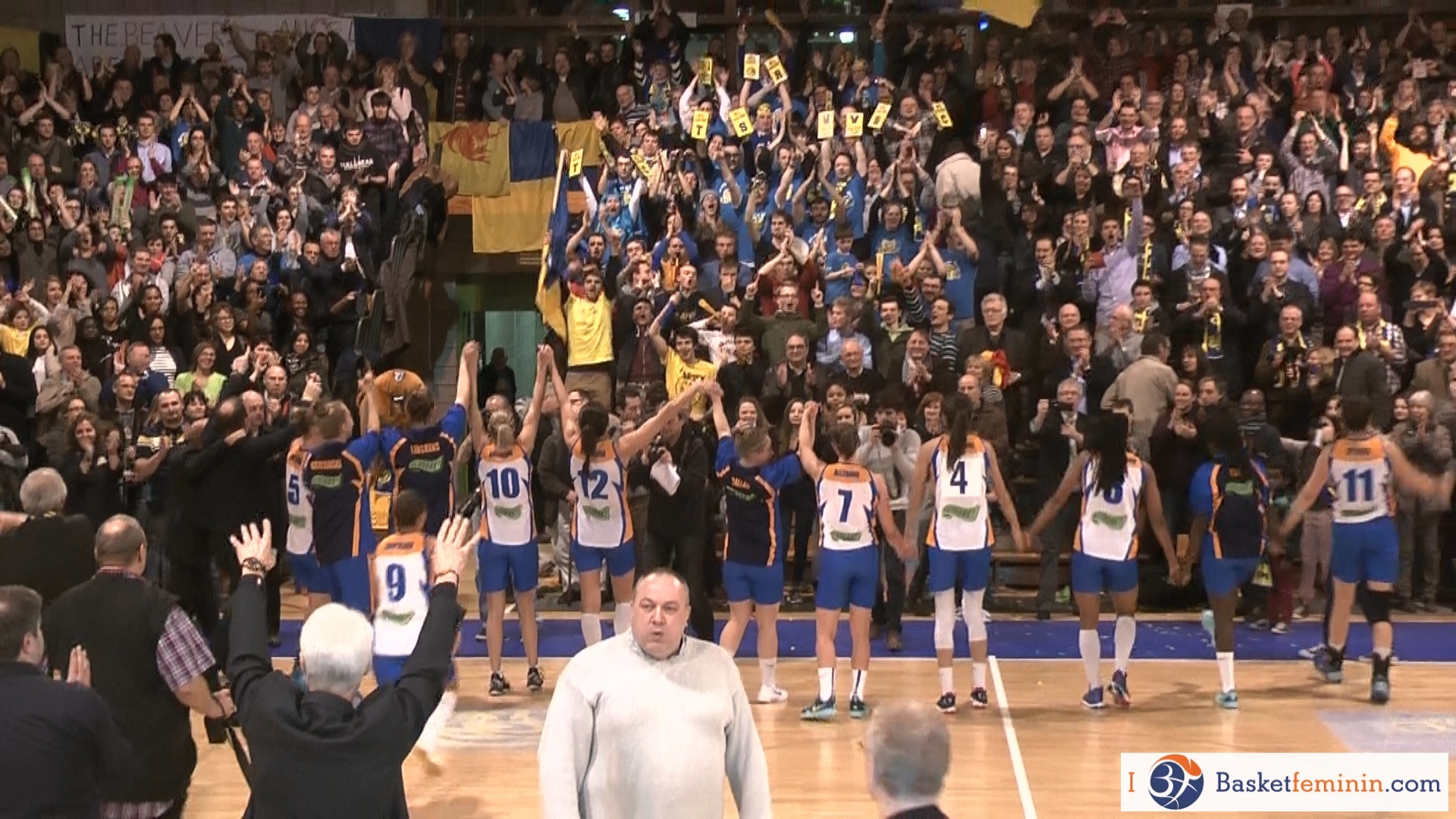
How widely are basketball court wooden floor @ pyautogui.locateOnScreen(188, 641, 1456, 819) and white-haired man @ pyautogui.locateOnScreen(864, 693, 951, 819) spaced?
16.0 ft

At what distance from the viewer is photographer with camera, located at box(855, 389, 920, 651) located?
13.0 metres

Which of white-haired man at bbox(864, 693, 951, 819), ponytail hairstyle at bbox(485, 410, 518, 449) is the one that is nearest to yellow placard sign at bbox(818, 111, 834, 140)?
ponytail hairstyle at bbox(485, 410, 518, 449)

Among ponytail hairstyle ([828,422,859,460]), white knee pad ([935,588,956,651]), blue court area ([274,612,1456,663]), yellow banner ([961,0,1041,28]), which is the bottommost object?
blue court area ([274,612,1456,663])

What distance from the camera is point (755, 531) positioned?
36.4 ft

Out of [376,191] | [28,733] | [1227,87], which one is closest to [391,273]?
[376,191]

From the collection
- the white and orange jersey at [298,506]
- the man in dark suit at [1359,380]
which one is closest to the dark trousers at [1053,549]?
the man in dark suit at [1359,380]

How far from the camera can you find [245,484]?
12078 mm

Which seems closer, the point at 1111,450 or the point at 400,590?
the point at 400,590

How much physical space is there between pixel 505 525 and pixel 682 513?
1.41 metres

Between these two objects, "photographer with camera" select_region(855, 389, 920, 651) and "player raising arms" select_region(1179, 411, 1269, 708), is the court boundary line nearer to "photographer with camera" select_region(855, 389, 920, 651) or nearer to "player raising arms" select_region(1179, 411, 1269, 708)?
"photographer with camera" select_region(855, 389, 920, 651)

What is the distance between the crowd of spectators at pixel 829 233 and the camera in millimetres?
13711

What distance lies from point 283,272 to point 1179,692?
922 cm

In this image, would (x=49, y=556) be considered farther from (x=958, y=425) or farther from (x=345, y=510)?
(x=958, y=425)

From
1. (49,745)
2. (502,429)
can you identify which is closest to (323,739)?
(49,745)
